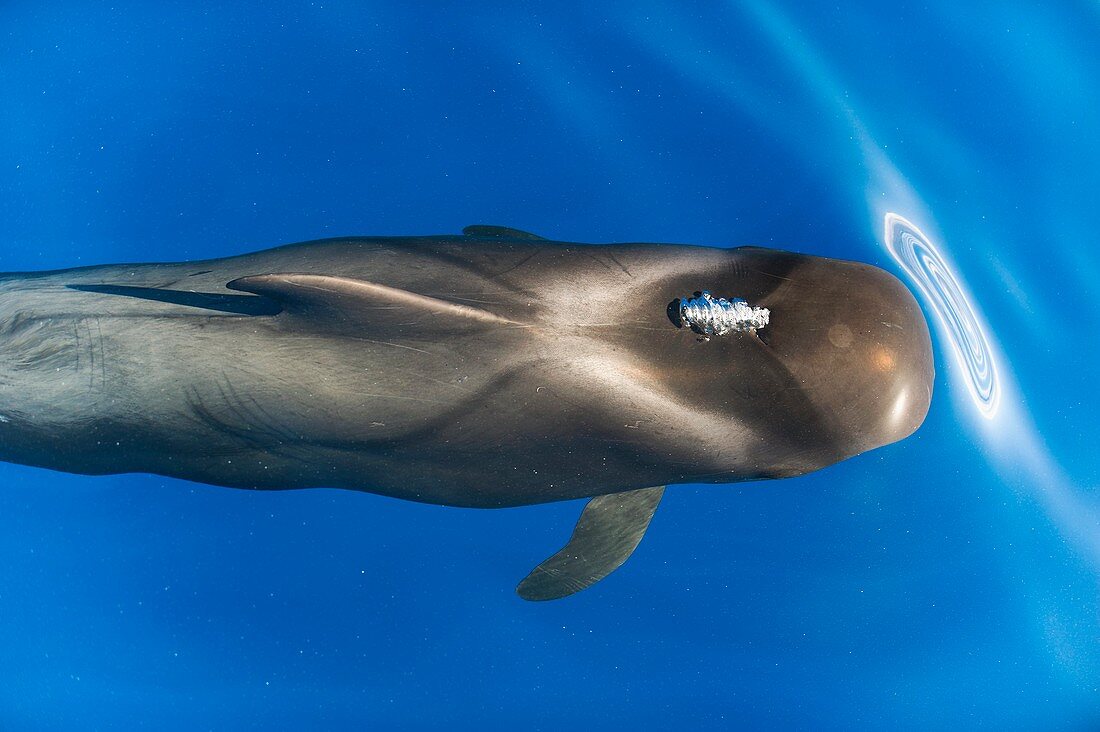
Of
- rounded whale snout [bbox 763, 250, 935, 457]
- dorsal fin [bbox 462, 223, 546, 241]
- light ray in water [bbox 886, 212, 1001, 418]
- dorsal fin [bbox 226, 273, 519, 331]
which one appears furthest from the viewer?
light ray in water [bbox 886, 212, 1001, 418]

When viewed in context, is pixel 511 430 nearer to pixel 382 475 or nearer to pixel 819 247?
pixel 382 475

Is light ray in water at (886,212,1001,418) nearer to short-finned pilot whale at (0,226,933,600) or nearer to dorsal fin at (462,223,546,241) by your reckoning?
short-finned pilot whale at (0,226,933,600)

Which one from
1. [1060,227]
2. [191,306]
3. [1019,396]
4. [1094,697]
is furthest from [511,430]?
[1094,697]

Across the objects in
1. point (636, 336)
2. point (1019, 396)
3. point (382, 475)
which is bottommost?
point (382, 475)

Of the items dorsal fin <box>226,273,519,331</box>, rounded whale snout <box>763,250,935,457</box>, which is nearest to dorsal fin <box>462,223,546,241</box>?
dorsal fin <box>226,273,519,331</box>

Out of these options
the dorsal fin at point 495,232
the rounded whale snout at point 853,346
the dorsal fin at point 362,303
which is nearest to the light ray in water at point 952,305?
the rounded whale snout at point 853,346

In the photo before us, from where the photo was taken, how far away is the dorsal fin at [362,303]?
131 inches

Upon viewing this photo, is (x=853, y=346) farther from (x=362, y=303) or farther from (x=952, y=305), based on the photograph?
(x=952, y=305)

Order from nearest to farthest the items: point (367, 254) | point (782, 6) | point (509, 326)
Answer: point (509, 326) < point (367, 254) < point (782, 6)

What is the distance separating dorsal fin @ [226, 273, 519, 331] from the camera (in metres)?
3.33

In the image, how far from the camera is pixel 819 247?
5.95 meters

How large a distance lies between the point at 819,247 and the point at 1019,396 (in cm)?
180

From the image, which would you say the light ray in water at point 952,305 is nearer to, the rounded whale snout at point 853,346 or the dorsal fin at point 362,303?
the rounded whale snout at point 853,346

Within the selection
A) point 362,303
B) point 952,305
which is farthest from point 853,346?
point 952,305
